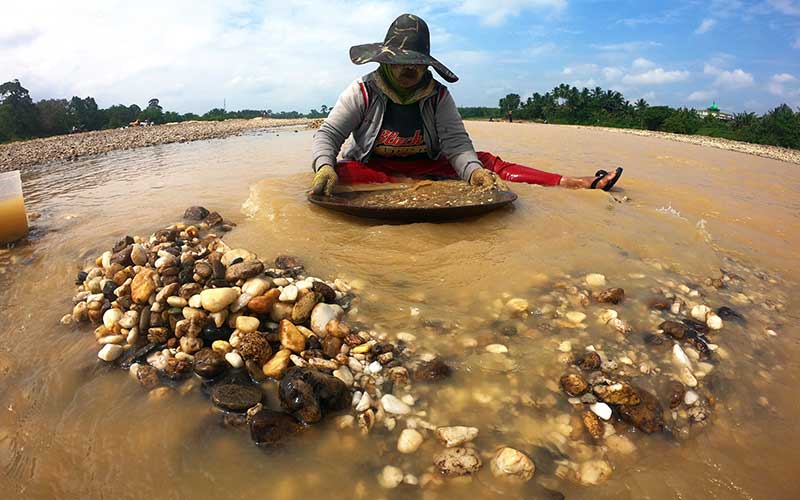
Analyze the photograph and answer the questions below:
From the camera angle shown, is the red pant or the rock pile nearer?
the rock pile

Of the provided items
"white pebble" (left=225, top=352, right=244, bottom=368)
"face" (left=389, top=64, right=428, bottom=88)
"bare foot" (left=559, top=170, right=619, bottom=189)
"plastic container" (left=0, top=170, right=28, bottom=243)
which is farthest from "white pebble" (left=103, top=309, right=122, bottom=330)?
"bare foot" (left=559, top=170, right=619, bottom=189)

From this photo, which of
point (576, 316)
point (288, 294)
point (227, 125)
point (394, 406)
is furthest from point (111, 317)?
point (227, 125)

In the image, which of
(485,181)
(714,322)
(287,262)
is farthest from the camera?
(485,181)

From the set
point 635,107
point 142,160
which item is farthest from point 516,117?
point 142,160

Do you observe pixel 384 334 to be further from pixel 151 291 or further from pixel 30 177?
pixel 30 177

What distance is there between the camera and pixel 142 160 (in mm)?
9469

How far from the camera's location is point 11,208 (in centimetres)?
335

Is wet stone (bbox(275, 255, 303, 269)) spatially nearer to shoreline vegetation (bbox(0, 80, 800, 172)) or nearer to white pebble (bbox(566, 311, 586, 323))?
white pebble (bbox(566, 311, 586, 323))

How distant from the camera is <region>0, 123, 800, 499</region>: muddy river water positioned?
1.29m

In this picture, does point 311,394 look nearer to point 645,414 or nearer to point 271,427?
point 271,427

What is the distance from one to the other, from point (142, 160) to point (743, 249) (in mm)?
10836

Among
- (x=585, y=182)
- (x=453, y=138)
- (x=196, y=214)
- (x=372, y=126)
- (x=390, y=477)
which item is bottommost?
(x=390, y=477)

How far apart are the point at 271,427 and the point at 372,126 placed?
3330 mm

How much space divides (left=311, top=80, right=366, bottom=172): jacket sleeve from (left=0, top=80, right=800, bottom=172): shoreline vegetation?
953 cm
